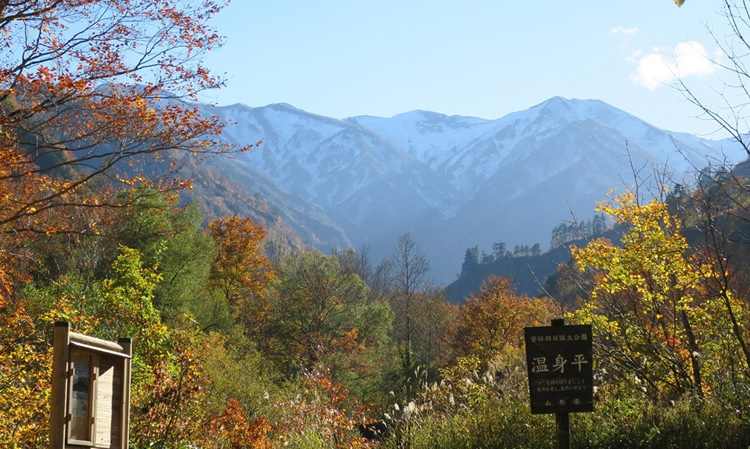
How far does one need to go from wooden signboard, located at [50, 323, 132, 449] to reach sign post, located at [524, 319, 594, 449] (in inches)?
143

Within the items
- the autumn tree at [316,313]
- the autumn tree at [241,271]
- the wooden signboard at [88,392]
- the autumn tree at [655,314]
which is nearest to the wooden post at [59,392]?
the wooden signboard at [88,392]

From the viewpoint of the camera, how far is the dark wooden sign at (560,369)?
6.35 meters

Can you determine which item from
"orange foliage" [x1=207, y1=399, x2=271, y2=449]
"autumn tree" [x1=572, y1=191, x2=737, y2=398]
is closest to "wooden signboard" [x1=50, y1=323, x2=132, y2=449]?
"autumn tree" [x1=572, y1=191, x2=737, y2=398]

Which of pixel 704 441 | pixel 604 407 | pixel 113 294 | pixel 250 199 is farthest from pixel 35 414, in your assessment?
pixel 250 199

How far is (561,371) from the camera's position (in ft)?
21.0

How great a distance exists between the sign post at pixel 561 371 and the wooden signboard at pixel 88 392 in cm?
363

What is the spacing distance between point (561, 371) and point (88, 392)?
4148 millimetres

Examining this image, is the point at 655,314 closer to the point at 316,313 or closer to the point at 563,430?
the point at 563,430

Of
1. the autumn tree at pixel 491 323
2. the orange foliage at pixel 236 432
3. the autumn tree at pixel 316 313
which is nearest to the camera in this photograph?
the orange foliage at pixel 236 432

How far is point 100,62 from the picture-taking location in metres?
9.33

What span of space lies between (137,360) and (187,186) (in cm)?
345

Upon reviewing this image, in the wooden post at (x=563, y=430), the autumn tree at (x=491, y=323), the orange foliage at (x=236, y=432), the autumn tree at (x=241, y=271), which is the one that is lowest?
the orange foliage at (x=236, y=432)

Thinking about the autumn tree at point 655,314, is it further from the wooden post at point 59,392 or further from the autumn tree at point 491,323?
the autumn tree at point 491,323

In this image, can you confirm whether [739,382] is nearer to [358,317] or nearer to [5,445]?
[5,445]
